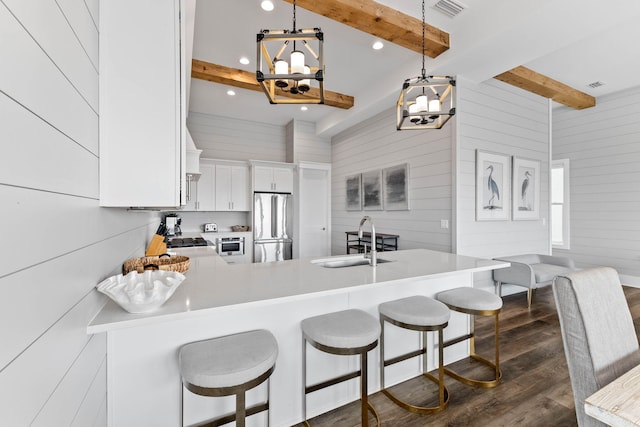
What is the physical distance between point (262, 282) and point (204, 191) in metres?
4.26

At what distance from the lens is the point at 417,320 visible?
5.87 feet

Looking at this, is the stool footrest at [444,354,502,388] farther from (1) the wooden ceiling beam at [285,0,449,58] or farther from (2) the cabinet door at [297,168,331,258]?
(2) the cabinet door at [297,168,331,258]

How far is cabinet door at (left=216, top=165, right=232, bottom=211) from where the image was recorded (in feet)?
18.1

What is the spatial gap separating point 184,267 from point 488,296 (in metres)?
2.18

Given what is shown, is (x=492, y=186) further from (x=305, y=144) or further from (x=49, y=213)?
(x=49, y=213)

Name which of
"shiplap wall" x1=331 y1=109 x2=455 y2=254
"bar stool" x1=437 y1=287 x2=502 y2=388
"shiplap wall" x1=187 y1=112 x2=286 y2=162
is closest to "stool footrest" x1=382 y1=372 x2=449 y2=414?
"bar stool" x1=437 y1=287 x2=502 y2=388

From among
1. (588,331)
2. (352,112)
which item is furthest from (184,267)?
(352,112)

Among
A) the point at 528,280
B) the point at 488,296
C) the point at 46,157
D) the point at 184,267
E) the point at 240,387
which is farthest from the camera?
the point at 528,280

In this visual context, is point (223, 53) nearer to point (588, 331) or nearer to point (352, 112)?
point (352, 112)

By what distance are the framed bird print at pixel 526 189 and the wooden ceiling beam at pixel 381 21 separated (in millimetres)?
2349

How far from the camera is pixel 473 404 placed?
1.92m

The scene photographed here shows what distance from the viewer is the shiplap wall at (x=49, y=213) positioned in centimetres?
58

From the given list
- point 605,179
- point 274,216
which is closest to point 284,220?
point 274,216

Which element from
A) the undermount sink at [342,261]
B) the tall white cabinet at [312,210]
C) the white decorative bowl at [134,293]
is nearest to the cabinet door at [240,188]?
the tall white cabinet at [312,210]
